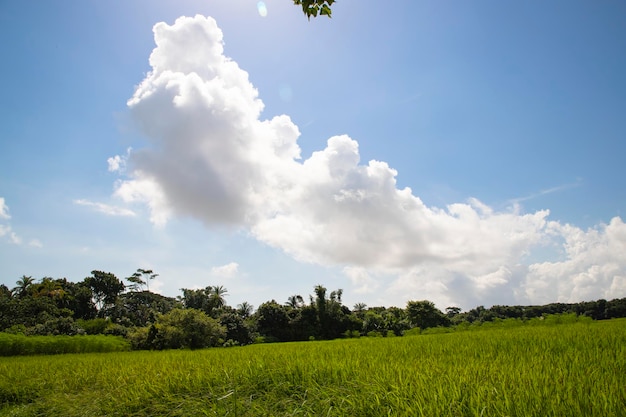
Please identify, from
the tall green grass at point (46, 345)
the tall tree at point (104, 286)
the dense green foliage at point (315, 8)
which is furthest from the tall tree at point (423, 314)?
the tall tree at point (104, 286)

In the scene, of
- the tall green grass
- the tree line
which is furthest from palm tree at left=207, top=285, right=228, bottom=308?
the tall green grass

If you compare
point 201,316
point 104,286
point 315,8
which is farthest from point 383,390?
point 104,286

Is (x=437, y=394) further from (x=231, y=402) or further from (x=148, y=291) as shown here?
(x=148, y=291)

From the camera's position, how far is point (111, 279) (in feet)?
256

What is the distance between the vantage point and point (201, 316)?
84.6 feet

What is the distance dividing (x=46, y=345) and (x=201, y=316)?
961 centimetres

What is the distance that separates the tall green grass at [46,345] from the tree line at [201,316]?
8.48 ft

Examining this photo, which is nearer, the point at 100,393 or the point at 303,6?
the point at 303,6

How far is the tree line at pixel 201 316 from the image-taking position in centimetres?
2506

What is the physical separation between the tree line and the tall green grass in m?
2.59

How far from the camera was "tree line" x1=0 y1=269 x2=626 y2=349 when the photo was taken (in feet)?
82.2

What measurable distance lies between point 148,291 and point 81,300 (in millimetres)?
19357

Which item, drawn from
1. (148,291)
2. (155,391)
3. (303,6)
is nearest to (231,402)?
(155,391)

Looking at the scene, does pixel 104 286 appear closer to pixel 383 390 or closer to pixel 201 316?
pixel 201 316
